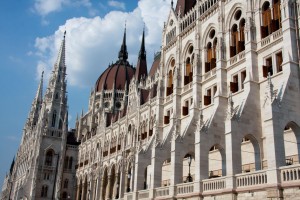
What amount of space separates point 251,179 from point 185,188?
7926mm

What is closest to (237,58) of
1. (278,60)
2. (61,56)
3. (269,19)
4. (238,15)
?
(269,19)

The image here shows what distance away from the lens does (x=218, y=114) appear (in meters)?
30.9

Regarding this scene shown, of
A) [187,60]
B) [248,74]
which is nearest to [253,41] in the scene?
[248,74]

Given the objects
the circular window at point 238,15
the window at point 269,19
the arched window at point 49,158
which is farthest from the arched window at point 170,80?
the arched window at point 49,158

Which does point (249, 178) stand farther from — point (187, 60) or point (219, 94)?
point (187, 60)

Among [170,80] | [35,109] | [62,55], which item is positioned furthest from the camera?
[35,109]

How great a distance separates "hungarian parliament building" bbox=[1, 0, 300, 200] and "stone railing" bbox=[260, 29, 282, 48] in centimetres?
A: 8

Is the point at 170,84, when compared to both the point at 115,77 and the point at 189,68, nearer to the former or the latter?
the point at 189,68

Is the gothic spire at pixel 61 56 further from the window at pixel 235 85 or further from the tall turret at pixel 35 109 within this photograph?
the window at pixel 235 85

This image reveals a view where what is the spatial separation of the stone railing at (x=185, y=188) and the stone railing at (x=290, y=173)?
30.3 feet

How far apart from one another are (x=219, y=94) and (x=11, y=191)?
84415 mm

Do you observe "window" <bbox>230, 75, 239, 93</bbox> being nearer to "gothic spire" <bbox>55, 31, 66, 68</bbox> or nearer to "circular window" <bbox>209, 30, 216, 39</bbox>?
"circular window" <bbox>209, 30, 216, 39</bbox>

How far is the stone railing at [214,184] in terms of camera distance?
989 inches

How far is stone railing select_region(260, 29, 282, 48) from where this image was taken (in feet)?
93.7
